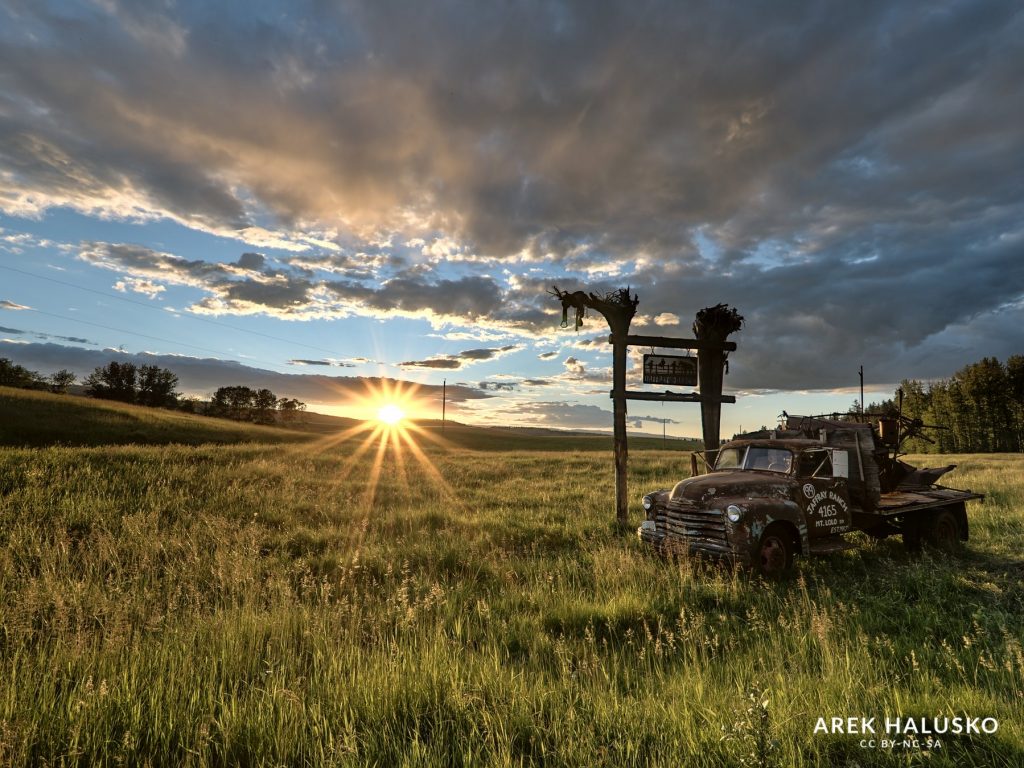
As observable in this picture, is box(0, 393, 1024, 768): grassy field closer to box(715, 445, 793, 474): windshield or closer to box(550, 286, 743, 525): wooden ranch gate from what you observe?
box(715, 445, 793, 474): windshield

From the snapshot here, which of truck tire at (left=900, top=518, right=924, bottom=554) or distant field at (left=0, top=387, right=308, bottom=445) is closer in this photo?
truck tire at (left=900, top=518, right=924, bottom=554)

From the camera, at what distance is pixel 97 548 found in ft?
26.2

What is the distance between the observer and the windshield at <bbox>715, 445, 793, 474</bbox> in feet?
27.9

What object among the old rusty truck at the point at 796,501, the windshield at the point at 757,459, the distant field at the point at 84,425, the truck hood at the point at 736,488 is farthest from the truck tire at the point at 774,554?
the distant field at the point at 84,425

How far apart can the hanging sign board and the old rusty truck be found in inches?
73.7

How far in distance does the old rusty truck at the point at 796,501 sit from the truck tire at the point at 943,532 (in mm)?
20

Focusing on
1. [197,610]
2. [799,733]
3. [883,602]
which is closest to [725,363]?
[883,602]

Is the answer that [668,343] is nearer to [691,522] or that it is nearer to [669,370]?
[669,370]

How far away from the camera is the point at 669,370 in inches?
453

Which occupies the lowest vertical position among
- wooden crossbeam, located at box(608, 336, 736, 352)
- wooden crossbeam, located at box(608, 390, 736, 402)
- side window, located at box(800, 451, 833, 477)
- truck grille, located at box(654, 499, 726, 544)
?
truck grille, located at box(654, 499, 726, 544)

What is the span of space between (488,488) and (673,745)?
51.9 ft

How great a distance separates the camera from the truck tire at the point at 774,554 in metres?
7.18

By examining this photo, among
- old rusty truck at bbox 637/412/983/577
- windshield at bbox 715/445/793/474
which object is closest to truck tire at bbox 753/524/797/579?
old rusty truck at bbox 637/412/983/577

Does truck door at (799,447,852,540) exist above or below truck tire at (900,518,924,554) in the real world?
above
